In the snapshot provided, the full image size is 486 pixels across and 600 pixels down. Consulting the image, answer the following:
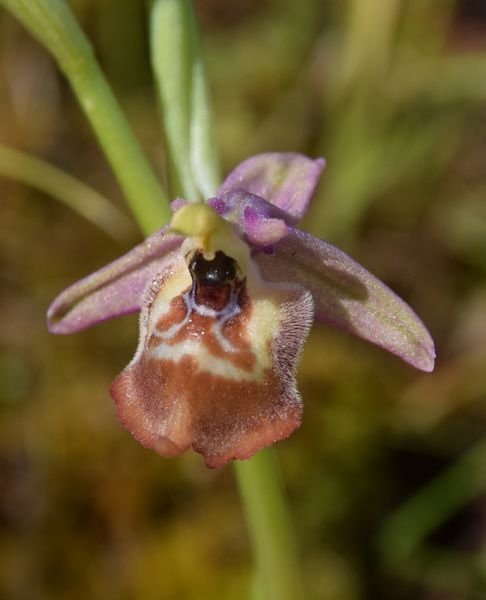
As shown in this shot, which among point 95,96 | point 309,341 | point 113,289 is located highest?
point 95,96

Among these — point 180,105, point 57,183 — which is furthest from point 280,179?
point 57,183

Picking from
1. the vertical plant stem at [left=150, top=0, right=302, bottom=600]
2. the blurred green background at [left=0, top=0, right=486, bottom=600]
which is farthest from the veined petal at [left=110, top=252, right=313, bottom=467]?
the blurred green background at [left=0, top=0, right=486, bottom=600]

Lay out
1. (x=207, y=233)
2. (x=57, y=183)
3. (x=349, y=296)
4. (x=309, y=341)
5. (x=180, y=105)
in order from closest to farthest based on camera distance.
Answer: (x=207, y=233)
(x=349, y=296)
(x=180, y=105)
(x=57, y=183)
(x=309, y=341)

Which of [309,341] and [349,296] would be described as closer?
[349,296]

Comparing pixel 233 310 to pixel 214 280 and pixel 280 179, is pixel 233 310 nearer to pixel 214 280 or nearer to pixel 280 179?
pixel 214 280

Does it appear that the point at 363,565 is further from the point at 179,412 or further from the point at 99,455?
the point at 179,412

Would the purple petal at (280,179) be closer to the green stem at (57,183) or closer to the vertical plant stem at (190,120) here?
the vertical plant stem at (190,120)

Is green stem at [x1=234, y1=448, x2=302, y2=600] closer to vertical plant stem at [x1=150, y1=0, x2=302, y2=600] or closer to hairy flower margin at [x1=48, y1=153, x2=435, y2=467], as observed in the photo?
vertical plant stem at [x1=150, y1=0, x2=302, y2=600]

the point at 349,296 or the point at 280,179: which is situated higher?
the point at 280,179
